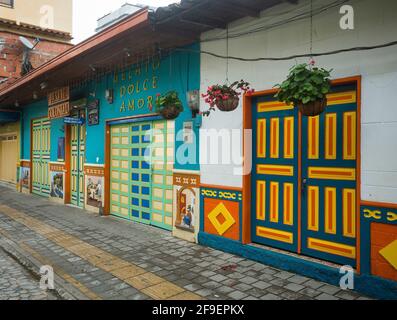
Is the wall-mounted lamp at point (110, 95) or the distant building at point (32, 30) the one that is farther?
the distant building at point (32, 30)

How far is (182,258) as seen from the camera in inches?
225

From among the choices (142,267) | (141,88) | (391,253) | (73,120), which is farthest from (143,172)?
(391,253)

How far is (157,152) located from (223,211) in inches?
96.8

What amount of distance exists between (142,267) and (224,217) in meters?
1.66

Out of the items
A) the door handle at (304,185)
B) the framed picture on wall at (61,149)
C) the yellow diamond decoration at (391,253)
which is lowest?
the yellow diamond decoration at (391,253)

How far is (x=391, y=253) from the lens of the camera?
13.3ft

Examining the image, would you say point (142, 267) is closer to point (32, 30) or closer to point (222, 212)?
point (222, 212)

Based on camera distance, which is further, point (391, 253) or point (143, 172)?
point (143, 172)

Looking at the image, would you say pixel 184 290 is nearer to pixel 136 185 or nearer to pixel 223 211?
pixel 223 211

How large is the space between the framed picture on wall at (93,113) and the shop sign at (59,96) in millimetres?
726

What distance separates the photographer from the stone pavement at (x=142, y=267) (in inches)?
171

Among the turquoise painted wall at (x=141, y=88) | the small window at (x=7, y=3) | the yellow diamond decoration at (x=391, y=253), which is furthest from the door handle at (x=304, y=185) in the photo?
the small window at (x=7, y=3)

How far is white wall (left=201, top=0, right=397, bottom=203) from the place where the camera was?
4.06m

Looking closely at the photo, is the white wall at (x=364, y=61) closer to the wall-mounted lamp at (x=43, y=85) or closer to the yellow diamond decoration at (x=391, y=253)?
the yellow diamond decoration at (x=391, y=253)
